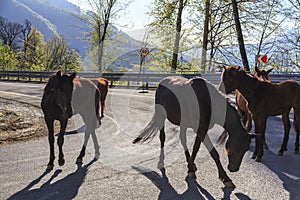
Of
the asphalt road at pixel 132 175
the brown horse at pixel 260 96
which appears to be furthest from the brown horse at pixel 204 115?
the brown horse at pixel 260 96

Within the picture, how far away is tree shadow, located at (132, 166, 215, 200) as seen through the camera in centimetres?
377

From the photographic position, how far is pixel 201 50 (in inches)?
875

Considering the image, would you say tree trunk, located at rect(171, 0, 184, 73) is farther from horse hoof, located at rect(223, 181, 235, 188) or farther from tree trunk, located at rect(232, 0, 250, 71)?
horse hoof, located at rect(223, 181, 235, 188)

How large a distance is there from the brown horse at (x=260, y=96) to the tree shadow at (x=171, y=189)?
1756 mm

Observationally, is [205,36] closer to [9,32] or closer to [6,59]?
[6,59]

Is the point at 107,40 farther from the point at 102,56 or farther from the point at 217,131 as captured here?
the point at 217,131

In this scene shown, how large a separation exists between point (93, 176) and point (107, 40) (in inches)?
1118

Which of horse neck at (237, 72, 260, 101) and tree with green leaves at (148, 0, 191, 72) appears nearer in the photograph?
horse neck at (237, 72, 260, 101)

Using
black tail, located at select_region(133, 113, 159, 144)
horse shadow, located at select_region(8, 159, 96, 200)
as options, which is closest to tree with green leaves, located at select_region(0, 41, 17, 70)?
black tail, located at select_region(133, 113, 159, 144)

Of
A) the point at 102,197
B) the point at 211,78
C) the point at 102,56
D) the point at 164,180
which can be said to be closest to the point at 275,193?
the point at 164,180

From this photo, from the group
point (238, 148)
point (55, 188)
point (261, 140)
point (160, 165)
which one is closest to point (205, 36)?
point (261, 140)

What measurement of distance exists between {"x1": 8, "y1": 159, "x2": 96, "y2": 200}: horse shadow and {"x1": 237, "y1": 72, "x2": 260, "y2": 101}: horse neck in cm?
330

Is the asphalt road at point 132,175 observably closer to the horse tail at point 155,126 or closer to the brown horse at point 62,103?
the horse tail at point 155,126

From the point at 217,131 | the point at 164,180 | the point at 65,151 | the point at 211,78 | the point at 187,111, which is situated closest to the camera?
the point at 164,180
